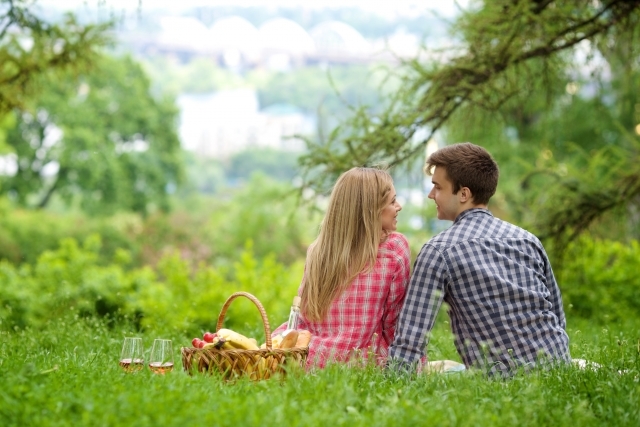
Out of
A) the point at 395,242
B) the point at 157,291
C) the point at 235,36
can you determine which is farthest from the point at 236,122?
the point at 395,242

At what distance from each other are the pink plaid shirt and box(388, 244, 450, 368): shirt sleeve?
226 mm

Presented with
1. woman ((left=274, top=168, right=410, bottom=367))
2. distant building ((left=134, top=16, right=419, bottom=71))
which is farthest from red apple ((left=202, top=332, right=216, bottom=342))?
distant building ((left=134, top=16, right=419, bottom=71))

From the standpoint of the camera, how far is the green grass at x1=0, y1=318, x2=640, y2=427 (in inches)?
110

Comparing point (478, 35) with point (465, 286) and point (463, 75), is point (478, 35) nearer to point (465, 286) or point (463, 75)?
point (463, 75)

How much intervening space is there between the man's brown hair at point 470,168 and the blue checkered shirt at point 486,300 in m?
0.23

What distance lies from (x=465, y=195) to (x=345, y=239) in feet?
2.11

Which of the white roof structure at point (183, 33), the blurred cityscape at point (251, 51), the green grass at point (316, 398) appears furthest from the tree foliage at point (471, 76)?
the white roof structure at point (183, 33)

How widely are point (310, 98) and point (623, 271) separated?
69.0 m

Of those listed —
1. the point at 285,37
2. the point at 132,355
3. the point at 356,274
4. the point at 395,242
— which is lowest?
the point at 132,355

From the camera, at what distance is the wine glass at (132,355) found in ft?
12.4

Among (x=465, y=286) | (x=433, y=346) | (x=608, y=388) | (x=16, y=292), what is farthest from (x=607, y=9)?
(x=16, y=292)

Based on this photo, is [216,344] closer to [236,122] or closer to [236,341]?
[236,341]

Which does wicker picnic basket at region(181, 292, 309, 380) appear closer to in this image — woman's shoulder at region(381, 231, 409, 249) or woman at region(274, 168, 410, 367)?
woman at region(274, 168, 410, 367)

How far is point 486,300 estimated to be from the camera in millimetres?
3887
